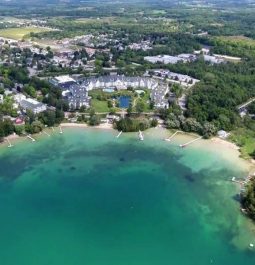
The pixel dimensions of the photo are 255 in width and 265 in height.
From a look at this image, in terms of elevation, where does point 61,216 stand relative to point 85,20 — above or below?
above

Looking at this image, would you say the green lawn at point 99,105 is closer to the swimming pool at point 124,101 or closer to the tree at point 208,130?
the swimming pool at point 124,101

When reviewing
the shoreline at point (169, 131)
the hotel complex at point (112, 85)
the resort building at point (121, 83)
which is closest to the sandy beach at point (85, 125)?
the shoreline at point (169, 131)

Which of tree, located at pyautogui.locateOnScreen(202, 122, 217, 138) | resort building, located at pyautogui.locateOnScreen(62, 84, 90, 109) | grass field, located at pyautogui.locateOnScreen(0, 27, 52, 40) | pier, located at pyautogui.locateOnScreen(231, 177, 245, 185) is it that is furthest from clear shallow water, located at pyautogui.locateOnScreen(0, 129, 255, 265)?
grass field, located at pyautogui.locateOnScreen(0, 27, 52, 40)

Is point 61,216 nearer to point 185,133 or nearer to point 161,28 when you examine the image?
point 185,133

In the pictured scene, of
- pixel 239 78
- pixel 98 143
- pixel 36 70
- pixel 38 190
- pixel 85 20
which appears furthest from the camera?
pixel 85 20

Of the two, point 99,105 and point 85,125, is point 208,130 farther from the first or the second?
point 99,105

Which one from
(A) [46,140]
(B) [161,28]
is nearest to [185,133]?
(A) [46,140]

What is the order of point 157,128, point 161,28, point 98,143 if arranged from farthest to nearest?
point 161,28 < point 157,128 < point 98,143
